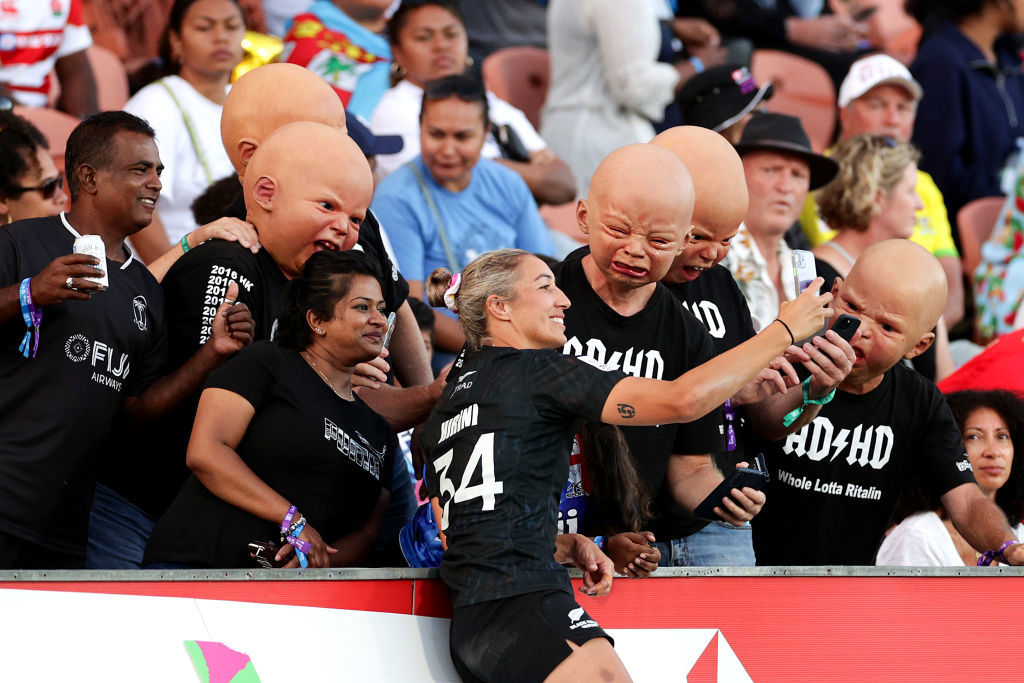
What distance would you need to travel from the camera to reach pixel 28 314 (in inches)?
130

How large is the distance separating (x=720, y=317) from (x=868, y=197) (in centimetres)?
205

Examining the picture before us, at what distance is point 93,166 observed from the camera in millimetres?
3697

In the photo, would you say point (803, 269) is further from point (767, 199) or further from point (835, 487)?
point (767, 199)

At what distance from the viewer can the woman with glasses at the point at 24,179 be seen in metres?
4.34

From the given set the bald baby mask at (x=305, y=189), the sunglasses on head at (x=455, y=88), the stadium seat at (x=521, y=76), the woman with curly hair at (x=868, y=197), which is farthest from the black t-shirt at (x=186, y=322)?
the stadium seat at (x=521, y=76)

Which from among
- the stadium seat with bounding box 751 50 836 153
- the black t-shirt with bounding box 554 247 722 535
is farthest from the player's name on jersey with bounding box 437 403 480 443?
the stadium seat with bounding box 751 50 836 153

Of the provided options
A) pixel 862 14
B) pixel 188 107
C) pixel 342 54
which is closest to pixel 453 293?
pixel 188 107

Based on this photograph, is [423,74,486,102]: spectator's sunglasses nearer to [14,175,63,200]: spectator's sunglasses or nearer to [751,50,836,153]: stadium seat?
[14,175,63,200]: spectator's sunglasses

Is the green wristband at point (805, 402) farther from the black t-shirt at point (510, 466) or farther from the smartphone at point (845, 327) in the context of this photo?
the black t-shirt at point (510, 466)

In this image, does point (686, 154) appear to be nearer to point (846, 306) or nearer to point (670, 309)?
point (670, 309)

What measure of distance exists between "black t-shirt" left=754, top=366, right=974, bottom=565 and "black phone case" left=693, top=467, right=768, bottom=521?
0.89 metres

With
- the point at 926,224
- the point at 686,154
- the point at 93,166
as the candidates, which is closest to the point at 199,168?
the point at 93,166

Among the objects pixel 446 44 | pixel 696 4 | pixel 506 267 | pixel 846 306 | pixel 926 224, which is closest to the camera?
pixel 506 267

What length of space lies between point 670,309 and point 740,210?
36 cm
